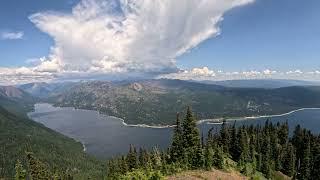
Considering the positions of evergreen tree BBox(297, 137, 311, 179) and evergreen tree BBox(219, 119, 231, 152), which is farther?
evergreen tree BBox(297, 137, 311, 179)

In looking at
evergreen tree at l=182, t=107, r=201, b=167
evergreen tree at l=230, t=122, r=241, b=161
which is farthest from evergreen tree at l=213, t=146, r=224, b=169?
evergreen tree at l=230, t=122, r=241, b=161

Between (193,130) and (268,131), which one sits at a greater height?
(193,130)

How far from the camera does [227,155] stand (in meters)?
124

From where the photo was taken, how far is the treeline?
97.0 meters

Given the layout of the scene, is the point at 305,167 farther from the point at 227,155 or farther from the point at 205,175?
the point at 205,175

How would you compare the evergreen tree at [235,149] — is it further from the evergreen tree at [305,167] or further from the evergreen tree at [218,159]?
the evergreen tree at [218,159]

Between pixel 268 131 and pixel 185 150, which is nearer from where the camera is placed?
pixel 185 150

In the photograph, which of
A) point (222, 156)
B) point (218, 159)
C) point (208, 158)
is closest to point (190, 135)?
point (218, 159)

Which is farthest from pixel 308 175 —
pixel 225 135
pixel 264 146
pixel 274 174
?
pixel 225 135

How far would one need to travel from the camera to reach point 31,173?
103 m

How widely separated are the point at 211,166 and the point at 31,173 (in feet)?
170

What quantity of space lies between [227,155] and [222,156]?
2586cm

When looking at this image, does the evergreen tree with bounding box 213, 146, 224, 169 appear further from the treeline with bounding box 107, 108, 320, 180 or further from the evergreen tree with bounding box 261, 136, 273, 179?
the evergreen tree with bounding box 261, 136, 273, 179

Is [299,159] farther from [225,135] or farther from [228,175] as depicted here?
[228,175]
